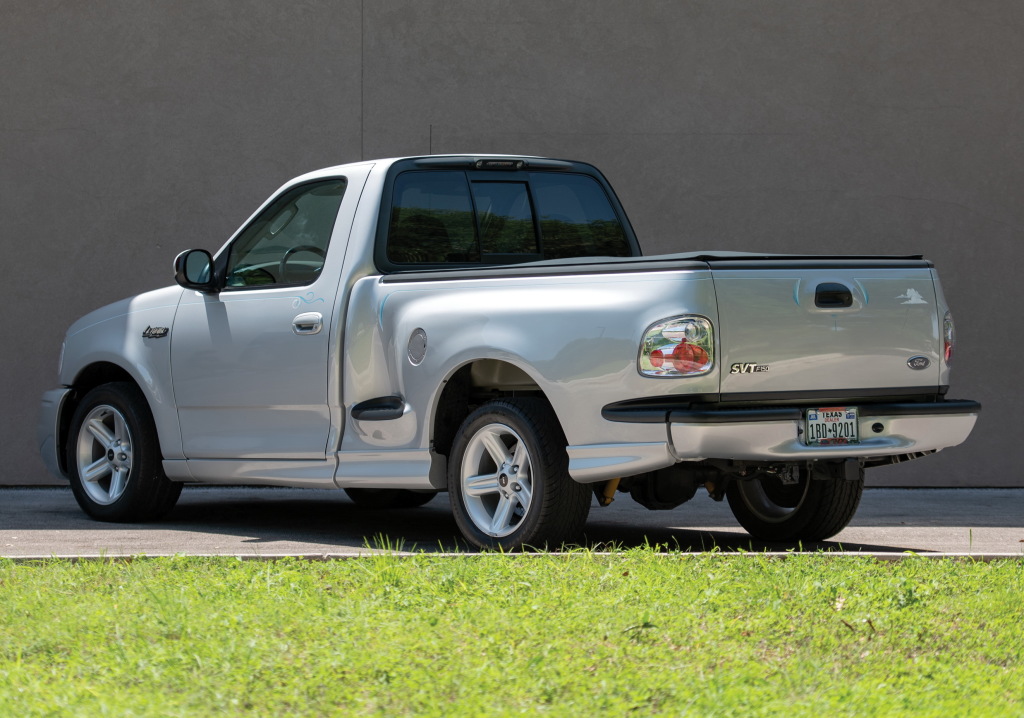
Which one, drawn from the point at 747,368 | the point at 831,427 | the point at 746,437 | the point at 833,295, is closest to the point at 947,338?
the point at 833,295

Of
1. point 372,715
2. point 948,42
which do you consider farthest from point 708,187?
point 372,715

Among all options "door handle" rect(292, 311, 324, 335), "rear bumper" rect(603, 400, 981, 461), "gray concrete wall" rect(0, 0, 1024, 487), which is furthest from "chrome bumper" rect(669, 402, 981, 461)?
"gray concrete wall" rect(0, 0, 1024, 487)

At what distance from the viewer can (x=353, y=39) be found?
11.7 m

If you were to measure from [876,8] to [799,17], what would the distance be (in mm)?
614

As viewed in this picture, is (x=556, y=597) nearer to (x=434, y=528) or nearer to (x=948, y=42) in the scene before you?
(x=434, y=528)

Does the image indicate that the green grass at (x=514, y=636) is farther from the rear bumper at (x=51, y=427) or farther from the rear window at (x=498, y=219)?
the rear bumper at (x=51, y=427)

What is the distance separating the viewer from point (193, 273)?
8305mm

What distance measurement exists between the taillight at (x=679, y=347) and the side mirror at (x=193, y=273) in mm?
3017

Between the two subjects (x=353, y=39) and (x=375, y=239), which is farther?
(x=353, y=39)

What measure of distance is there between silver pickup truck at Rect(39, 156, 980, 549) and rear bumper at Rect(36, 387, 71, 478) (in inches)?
0.7

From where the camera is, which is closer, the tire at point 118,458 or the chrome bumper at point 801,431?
the chrome bumper at point 801,431

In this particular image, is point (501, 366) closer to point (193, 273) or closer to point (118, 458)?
point (193, 273)

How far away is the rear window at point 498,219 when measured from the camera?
7.80 meters

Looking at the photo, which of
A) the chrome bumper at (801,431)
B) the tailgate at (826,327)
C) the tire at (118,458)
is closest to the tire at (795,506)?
the chrome bumper at (801,431)
